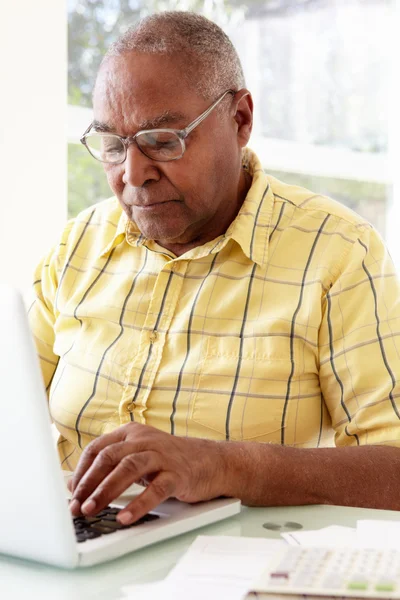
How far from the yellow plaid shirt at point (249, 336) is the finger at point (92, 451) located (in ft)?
1.33

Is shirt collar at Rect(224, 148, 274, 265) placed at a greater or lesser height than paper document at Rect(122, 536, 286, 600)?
greater

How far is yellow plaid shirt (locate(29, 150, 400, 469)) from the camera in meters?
1.46

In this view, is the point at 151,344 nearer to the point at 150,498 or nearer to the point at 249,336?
the point at 249,336

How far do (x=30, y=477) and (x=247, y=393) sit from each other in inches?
26.4

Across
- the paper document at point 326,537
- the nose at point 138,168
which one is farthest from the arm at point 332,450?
the nose at point 138,168

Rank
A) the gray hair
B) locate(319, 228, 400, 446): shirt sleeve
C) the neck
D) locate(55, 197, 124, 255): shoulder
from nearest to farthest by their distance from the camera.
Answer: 1. locate(319, 228, 400, 446): shirt sleeve
2. the gray hair
3. the neck
4. locate(55, 197, 124, 255): shoulder

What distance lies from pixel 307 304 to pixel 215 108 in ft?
1.29

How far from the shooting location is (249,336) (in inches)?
59.3

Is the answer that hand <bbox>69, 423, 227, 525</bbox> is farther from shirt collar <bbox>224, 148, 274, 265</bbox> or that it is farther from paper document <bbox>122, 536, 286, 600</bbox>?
shirt collar <bbox>224, 148, 274, 265</bbox>

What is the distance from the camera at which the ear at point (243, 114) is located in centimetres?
162

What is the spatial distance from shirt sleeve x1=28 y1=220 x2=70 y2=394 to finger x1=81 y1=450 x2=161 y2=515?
77cm

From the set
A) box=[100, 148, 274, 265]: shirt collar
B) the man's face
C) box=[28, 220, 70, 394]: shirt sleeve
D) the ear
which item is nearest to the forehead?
the man's face

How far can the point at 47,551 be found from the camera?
2.95 ft

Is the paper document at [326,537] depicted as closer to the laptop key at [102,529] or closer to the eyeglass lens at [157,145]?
the laptop key at [102,529]
